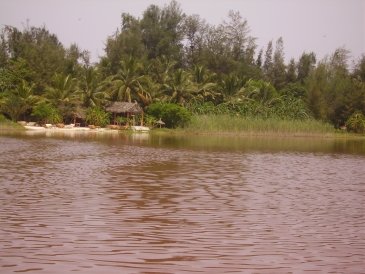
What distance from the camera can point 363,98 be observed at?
44.9 metres

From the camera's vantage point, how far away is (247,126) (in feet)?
129

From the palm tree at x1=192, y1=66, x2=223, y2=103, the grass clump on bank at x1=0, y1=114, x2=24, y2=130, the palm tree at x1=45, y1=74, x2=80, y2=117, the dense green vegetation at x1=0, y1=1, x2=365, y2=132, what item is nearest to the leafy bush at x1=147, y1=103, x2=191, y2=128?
the dense green vegetation at x1=0, y1=1, x2=365, y2=132

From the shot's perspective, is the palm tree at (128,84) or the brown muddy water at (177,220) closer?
the brown muddy water at (177,220)

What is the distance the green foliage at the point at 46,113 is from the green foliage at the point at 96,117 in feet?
7.08

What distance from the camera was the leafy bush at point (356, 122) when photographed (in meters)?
43.6

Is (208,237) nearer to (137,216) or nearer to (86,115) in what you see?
(137,216)

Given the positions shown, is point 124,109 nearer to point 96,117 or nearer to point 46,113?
point 96,117

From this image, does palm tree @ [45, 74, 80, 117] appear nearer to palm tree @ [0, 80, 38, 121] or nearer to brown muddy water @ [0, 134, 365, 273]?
palm tree @ [0, 80, 38, 121]

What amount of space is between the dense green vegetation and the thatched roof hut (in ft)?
2.72

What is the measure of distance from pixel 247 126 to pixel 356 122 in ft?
34.4

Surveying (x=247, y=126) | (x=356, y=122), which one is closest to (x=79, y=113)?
(x=247, y=126)

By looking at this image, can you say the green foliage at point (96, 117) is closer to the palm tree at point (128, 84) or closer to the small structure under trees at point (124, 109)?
the small structure under trees at point (124, 109)

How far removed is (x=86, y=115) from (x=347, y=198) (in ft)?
103

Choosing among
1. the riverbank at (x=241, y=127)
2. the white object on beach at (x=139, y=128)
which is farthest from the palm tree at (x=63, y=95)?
the riverbank at (x=241, y=127)
